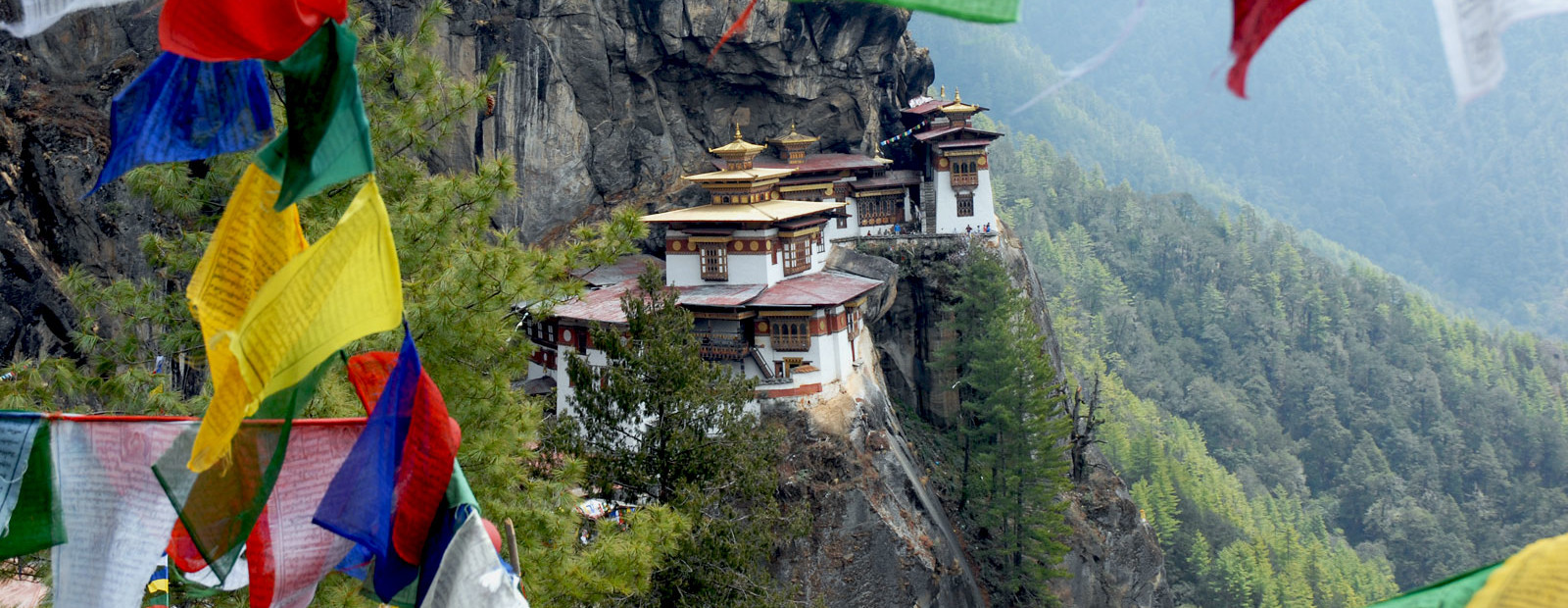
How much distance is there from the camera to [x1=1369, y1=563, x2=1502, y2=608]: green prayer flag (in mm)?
2311

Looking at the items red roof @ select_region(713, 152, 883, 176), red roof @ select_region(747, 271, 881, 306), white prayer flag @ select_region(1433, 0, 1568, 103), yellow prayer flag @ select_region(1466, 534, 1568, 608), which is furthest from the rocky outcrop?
white prayer flag @ select_region(1433, 0, 1568, 103)

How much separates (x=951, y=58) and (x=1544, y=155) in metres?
42.9

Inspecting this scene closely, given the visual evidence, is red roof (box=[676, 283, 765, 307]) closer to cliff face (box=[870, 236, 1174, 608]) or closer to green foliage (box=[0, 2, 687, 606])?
cliff face (box=[870, 236, 1174, 608])

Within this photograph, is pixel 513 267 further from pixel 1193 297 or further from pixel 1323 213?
pixel 1323 213

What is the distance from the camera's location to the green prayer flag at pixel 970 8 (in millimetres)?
2412

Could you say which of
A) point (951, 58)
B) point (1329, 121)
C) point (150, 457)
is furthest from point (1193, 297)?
point (150, 457)

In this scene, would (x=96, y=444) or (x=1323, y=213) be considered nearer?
(x=96, y=444)

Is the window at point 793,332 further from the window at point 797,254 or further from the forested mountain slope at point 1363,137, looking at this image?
the forested mountain slope at point 1363,137

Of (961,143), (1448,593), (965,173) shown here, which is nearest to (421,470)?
(1448,593)

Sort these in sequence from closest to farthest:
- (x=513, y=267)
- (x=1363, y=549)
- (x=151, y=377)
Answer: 1. (x=151, y=377)
2. (x=513, y=267)
3. (x=1363, y=549)

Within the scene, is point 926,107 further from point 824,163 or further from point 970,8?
point 970,8

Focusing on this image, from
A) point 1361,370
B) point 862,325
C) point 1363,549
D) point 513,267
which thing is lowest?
point 1363,549

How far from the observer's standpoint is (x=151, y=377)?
8.56 metres

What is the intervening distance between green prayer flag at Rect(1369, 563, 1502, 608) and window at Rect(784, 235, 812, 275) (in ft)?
68.9
